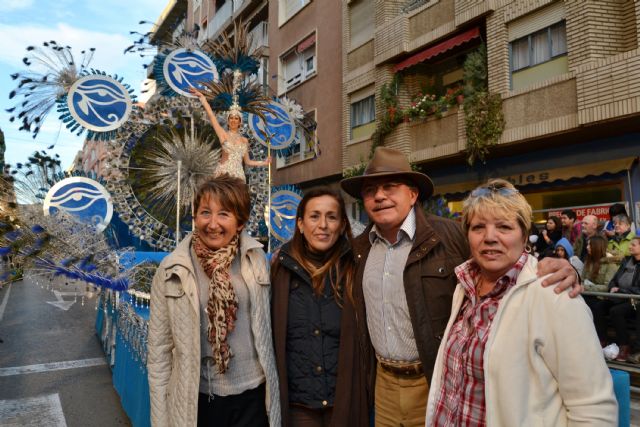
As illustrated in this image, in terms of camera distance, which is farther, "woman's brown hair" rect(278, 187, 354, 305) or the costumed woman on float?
the costumed woman on float

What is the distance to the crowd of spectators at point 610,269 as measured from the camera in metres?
5.01

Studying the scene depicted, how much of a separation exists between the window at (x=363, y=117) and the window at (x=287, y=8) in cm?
621

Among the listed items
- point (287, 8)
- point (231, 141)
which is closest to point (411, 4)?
point (287, 8)

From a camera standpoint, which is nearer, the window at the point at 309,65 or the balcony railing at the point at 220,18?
the window at the point at 309,65

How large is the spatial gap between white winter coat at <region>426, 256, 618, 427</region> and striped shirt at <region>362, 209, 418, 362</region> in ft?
2.11

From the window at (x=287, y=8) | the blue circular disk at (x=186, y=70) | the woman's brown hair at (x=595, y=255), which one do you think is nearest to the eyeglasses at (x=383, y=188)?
the woman's brown hair at (x=595, y=255)

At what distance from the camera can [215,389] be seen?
2.18 meters

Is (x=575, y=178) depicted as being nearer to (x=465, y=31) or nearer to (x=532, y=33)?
(x=532, y=33)

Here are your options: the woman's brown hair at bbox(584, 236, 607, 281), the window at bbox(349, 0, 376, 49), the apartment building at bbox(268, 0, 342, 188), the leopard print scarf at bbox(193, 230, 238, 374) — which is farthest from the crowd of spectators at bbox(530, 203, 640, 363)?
the window at bbox(349, 0, 376, 49)

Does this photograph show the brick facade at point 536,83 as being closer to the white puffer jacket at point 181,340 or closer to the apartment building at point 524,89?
the apartment building at point 524,89

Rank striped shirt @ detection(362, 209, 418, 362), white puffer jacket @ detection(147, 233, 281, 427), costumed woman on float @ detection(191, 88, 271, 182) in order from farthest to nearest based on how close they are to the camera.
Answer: costumed woman on float @ detection(191, 88, 271, 182)
striped shirt @ detection(362, 209, 418, 362)
white puffer jacket @ detection(147, 233, 281, 427)

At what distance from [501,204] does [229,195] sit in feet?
4.00

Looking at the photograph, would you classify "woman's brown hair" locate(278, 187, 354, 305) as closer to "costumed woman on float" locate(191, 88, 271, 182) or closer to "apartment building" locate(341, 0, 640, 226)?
"costumed woman on float" locate(191, 88, 271, 182)

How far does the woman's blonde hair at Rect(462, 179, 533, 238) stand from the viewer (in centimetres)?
171
